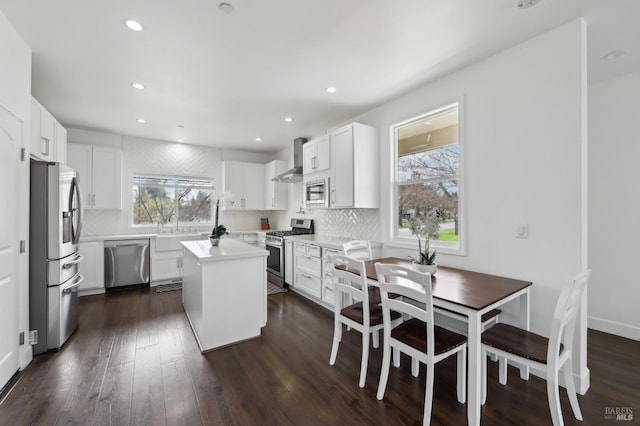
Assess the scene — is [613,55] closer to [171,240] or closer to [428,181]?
[428,181]

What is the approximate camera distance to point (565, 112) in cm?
205

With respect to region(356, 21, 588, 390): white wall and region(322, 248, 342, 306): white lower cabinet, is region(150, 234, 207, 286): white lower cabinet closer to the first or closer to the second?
region(322, 248, 342, 306): white lower cabinet

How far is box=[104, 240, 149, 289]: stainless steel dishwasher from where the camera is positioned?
14.3ft

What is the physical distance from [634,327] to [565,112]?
7.80 ft

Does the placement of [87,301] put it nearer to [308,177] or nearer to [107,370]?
[107,370]

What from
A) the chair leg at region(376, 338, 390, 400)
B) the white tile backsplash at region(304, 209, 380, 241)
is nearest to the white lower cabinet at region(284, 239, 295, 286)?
the white tile backsplash at region(304, 209, 380, 241)

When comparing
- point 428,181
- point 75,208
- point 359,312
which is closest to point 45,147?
point 75,208

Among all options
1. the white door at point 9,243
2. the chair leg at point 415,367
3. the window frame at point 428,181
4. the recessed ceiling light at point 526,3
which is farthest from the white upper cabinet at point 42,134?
the recessed ceiling light at point 526,3

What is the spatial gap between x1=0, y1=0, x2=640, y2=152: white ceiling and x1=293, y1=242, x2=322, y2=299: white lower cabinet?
6.58 ft

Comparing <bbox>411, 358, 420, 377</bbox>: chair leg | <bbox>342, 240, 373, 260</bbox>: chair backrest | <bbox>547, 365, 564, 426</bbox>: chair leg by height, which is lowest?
<bbox>411, 358, 420, 377</bbox>: chair leg

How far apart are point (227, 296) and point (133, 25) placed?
236 centimetres

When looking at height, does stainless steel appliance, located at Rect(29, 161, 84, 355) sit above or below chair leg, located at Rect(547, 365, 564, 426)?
above

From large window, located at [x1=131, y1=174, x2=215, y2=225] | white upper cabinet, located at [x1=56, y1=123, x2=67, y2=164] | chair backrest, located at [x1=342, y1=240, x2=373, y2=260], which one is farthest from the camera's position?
large window, located at [x1=131, y1=174, x2=215, y2=225]

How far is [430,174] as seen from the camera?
313 centimetres
